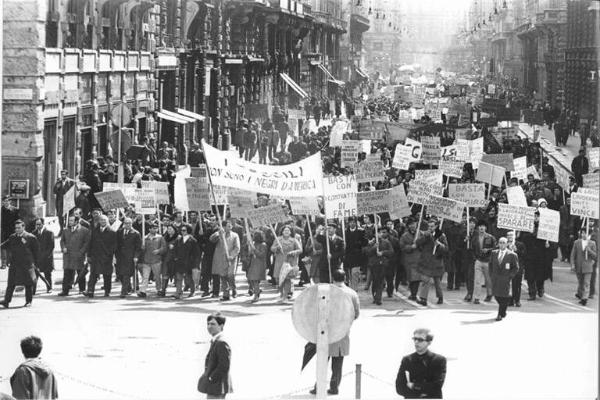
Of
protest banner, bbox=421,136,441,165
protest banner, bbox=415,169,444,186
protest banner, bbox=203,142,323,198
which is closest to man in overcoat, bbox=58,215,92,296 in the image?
protest banner, bbox=203,142,323,198

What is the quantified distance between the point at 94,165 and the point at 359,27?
305ft

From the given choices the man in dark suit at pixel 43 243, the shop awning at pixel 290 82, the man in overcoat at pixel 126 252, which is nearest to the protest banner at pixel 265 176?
the man in overcoat at pixel 126 252

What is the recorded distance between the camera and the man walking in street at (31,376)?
1073 cm

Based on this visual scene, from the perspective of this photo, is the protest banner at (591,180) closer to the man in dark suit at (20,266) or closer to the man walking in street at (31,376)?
the man in dark suit at (20,266)

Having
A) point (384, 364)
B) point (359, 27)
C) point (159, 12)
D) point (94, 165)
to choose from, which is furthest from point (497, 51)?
point (384, 364)

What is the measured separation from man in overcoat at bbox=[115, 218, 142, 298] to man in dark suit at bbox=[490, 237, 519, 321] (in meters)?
5.12

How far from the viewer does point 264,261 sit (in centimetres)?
2005

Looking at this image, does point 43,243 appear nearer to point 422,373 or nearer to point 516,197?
point 516,197

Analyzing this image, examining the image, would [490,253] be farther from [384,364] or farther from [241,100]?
[241,100]

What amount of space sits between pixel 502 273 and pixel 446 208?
2.92m

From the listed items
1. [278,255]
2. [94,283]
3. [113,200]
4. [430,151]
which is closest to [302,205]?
[278,255]

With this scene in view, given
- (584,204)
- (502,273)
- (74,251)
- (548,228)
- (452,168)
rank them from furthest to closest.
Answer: (452,168)
(584,204)
(548,228)
(74,251)
(502,273)

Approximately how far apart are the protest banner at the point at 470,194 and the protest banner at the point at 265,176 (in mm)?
3761

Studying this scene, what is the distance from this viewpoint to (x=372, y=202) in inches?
850
